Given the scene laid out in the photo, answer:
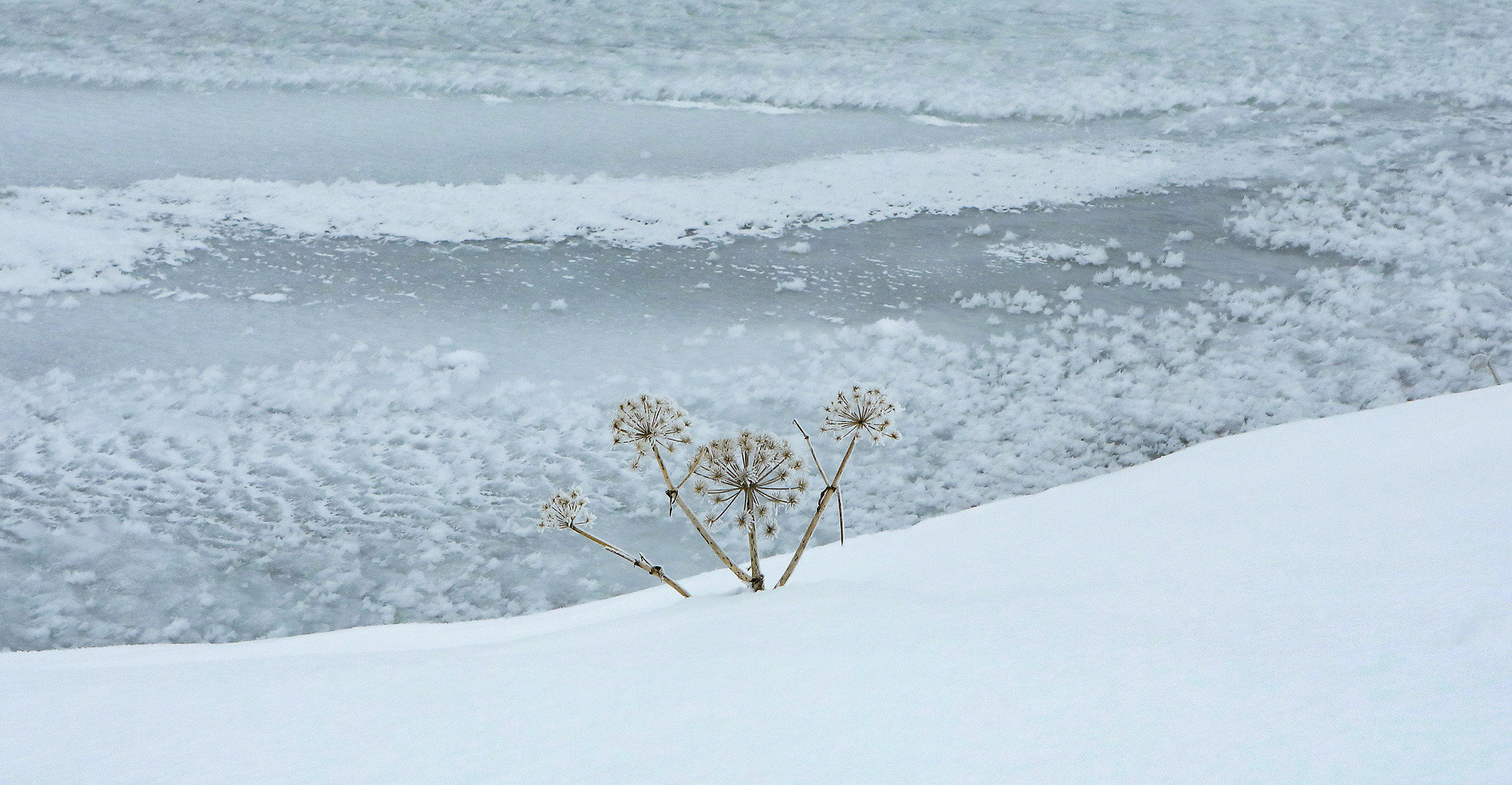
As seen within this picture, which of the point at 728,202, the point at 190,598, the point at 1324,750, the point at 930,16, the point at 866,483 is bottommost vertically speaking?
the point at 190,598

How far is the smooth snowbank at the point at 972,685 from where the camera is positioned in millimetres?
612

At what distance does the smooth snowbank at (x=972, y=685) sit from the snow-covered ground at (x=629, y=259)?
1.15 m

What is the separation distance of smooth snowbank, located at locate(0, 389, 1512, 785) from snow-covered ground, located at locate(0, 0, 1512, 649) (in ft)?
3.78

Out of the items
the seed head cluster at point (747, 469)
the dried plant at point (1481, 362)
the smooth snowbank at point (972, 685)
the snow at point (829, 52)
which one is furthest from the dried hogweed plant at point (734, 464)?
the snow at point (829, 52)

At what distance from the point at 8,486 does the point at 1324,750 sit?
9.48 ft

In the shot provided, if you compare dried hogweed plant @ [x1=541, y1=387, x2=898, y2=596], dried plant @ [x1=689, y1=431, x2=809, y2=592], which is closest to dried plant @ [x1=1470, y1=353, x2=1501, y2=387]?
dried hogweed plant @ [x1=541, y1=387, x2=898, y2=596]

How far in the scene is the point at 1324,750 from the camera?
58 centimetres

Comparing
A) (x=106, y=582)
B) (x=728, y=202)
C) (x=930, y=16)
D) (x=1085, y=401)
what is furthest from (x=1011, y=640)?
(x=930, y=16)

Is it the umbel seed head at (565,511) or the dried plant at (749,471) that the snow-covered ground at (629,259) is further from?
the dried plant at (749,471)

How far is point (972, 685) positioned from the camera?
0.74 metres

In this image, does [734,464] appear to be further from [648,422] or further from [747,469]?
[648,422]

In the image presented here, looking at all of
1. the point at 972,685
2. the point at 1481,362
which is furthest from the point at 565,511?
the point at 1481,362

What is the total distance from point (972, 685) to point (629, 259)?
9.15 feet

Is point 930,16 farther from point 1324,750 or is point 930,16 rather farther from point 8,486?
point 1324,750
